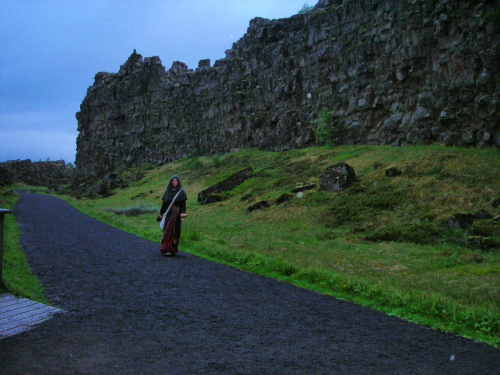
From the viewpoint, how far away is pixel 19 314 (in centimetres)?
669

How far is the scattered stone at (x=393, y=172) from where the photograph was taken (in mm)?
26145

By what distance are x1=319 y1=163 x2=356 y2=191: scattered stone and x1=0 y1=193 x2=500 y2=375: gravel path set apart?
54.7ft

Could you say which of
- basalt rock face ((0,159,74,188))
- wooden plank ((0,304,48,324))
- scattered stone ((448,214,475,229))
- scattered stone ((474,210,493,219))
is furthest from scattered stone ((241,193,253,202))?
basalt rock face ((0,159,74,188))

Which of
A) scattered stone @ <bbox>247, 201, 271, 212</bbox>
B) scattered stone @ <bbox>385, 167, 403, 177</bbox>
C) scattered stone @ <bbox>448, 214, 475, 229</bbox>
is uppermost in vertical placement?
scattered stone @ <bbox>385, 167, 403, 177</bbox>

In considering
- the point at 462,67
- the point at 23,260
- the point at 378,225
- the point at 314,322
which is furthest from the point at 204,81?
the point at 314,322

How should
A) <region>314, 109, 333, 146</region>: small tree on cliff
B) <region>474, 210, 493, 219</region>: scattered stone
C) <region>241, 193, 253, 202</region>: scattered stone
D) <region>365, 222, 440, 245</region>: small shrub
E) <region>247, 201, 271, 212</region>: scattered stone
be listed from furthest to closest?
<region>314, 109, 333, 146</region>: small tree on cliff
<region>241, 193, 253, 202</region>: scattered stone
<region>247, 201, 271, 212</region>: scattered stone
<region>474, 210, 493, 219</region>: scattered stone
<region>365, 222, 440, 245</region>: small shrub

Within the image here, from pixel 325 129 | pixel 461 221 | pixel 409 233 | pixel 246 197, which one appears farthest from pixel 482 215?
pixel 325 129

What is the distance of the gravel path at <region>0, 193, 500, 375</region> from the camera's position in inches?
200

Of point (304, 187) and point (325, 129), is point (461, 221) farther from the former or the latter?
point (325, 129)

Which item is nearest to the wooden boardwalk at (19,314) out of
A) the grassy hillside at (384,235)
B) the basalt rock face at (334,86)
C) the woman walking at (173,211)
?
the grassy hillside at (384,235)

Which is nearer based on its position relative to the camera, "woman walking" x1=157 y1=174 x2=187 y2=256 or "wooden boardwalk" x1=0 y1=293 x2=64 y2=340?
"wooden boardwalk" x1=0 y1=293 x2=64 y2=340

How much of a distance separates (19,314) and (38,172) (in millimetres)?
117832

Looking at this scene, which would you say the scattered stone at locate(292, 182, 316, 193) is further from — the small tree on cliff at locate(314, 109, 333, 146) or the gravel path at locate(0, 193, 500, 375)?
the gravel path at locate(0, 193, 500, 375)

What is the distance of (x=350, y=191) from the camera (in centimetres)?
2500
